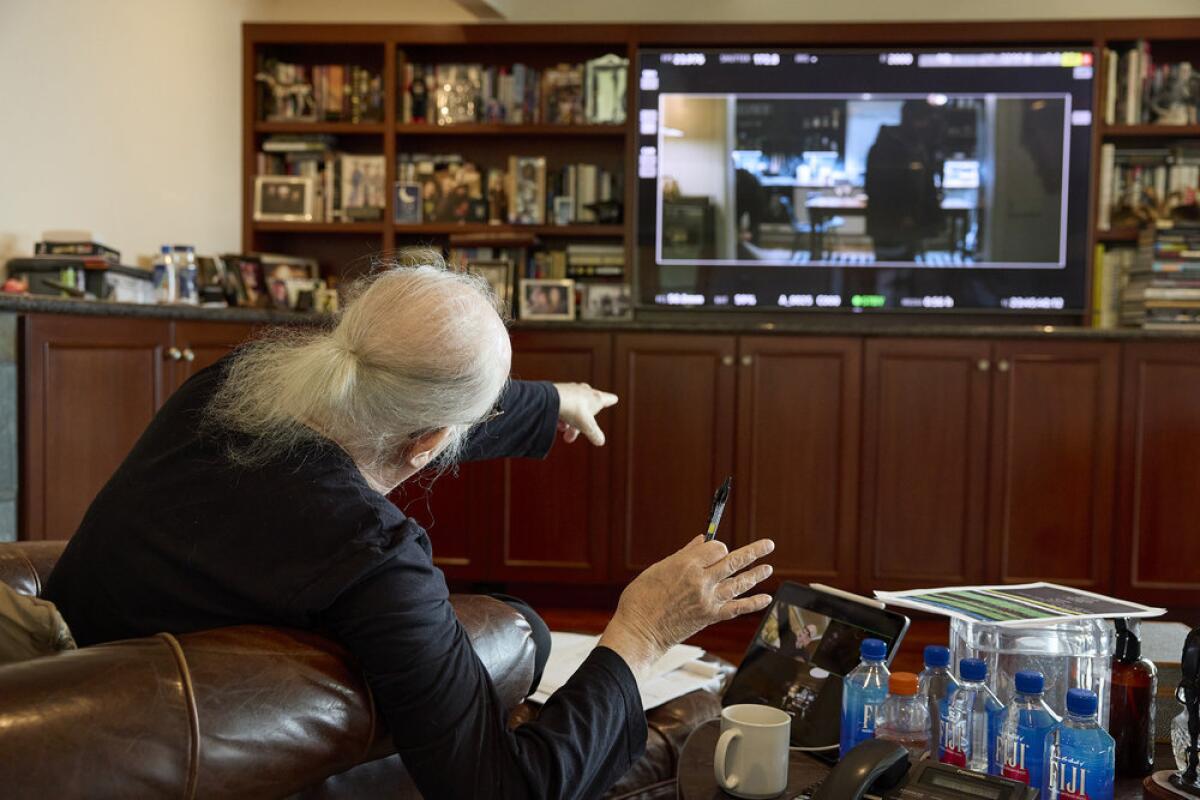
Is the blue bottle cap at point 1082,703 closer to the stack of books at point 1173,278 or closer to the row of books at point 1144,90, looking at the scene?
the stack of books at point 1173,278

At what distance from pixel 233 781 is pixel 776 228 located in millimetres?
3504

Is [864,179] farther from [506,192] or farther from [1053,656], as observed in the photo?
[1053,656]

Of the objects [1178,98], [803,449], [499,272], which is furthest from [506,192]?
[1178,98]

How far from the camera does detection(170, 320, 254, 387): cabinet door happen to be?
3191 mm

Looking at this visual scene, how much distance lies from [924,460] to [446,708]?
287 centimetres

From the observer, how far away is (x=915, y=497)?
3.59 m

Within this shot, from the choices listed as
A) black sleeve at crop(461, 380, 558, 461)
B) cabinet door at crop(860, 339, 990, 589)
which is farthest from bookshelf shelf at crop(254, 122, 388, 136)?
black sleeve at crop(461, 380, 558, 461)

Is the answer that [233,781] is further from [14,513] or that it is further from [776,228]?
[776,228]

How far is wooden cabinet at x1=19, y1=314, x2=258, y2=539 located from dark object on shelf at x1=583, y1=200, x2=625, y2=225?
166 centimetres

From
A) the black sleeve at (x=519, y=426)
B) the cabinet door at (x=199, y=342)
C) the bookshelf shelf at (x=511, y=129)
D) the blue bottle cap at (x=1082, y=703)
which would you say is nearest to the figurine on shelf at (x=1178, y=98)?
the bookshelf shelf at (x=511, y=129)

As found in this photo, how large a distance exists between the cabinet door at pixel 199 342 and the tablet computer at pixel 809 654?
2174 mm

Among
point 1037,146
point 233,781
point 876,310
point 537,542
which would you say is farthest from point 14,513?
point 1037,146

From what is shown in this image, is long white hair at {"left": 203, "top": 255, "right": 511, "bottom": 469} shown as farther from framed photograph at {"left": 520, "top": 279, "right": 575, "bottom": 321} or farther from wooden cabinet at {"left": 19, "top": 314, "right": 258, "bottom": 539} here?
framed photograph at {"left": 520, "top": 279, "right": 575, "bottom": 321}

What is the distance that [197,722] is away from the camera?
765 mm
